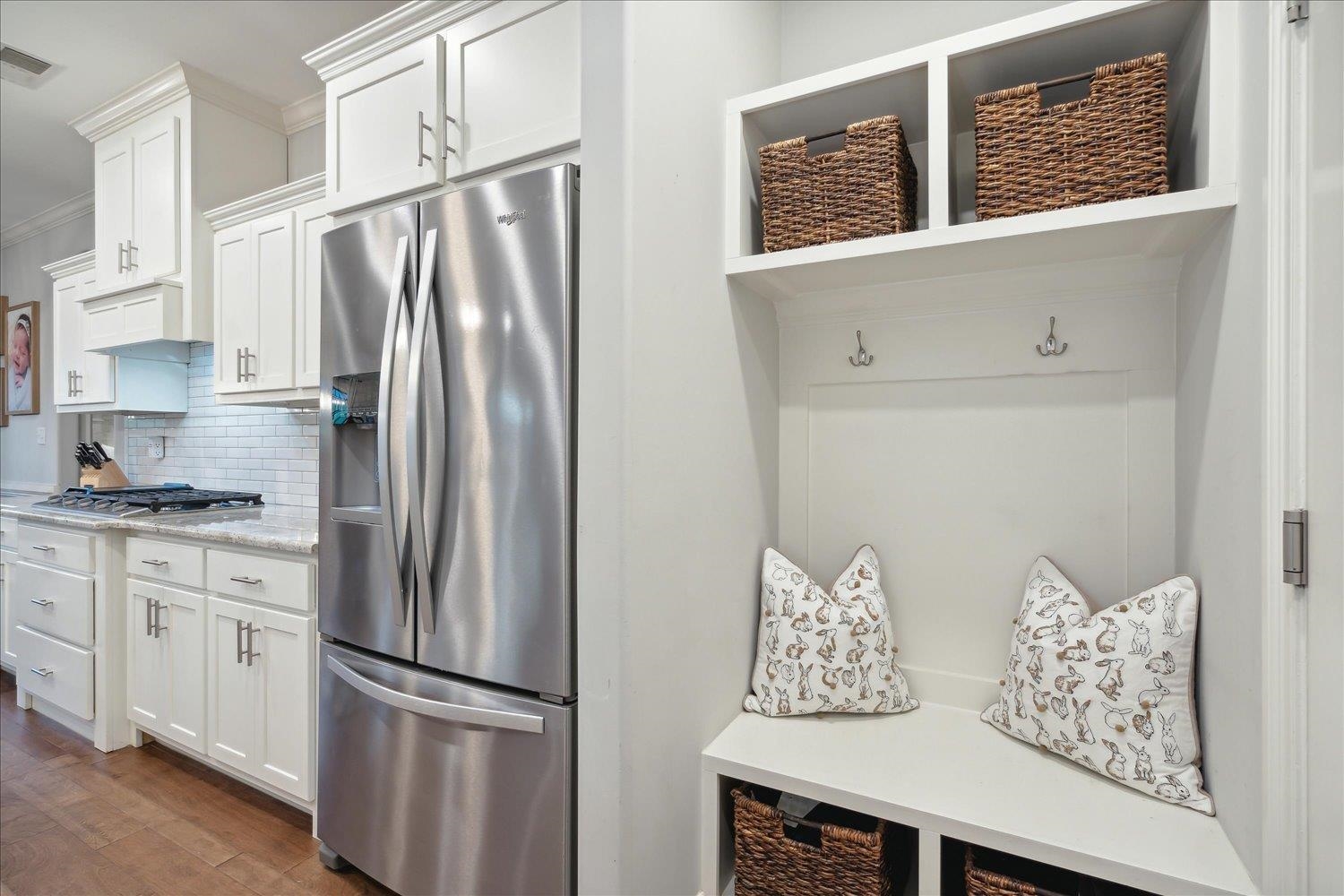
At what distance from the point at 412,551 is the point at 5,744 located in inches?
106

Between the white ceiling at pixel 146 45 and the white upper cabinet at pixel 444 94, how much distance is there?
782 millimetres

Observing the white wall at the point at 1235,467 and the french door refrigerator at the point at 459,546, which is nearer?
the white wall at the point at 1235,467

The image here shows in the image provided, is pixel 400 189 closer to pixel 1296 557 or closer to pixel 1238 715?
pixel 1296 557

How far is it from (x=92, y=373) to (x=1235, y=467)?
4.66 m

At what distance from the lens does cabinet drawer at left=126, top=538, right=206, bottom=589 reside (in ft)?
7.50

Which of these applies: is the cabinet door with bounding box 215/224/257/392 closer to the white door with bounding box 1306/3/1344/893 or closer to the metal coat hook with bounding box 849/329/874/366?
the metal coat hook with bounding box 849/329/874/366

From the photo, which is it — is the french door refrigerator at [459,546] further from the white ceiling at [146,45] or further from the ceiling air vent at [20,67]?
the ceiling air vent at [20,67]

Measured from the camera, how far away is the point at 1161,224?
1.21 m

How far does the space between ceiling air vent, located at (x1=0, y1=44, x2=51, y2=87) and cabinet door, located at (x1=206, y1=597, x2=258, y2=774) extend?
2.41 meters

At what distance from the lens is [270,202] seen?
262cm

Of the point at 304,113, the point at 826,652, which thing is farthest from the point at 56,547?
the point at 826,652

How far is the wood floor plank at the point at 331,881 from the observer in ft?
5.77

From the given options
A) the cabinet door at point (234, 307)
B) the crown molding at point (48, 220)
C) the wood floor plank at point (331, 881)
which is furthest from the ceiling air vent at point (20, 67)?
the wood floor plank at point (331, 881)

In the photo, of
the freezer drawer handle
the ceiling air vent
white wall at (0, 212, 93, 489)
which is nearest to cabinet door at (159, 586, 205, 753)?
the freezer drawer handle
